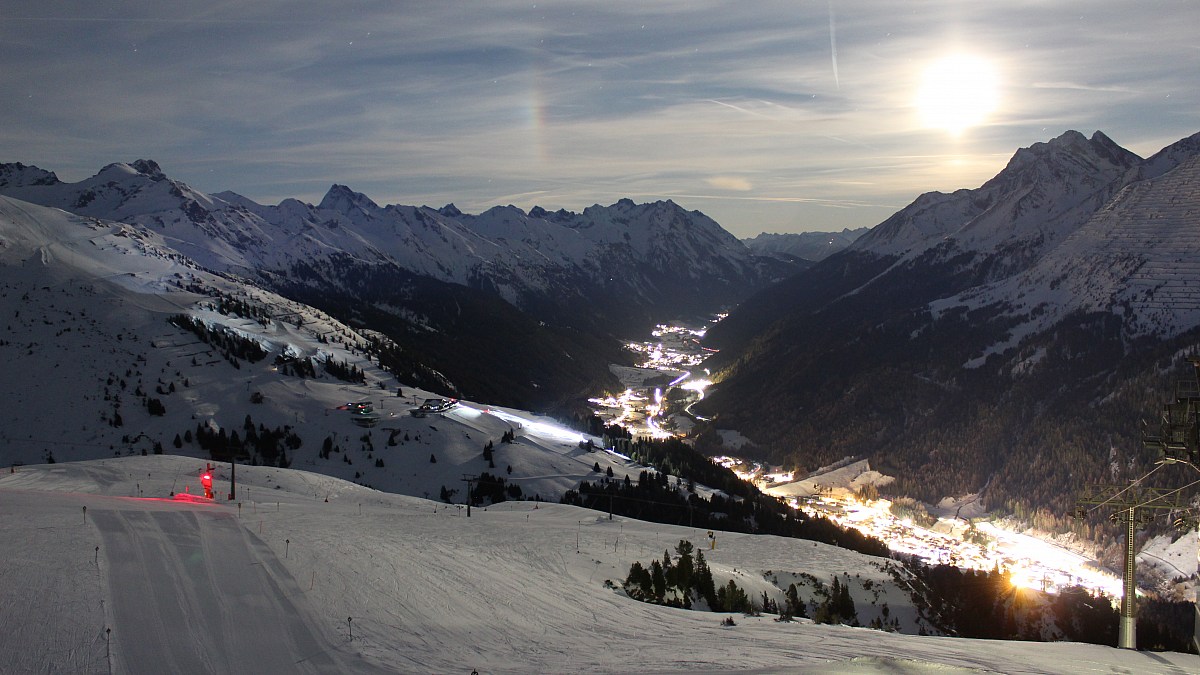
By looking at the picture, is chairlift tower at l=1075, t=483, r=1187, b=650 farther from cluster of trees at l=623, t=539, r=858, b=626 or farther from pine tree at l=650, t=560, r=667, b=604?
pine tree at l=650, t=560, r=667, b=604

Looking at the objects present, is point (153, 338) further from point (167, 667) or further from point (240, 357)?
point (167, 667)

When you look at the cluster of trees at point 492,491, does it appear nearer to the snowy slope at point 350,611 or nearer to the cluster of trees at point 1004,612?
the cluster of trees at point 1004,612

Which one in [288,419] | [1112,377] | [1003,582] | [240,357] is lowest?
[1003,582]

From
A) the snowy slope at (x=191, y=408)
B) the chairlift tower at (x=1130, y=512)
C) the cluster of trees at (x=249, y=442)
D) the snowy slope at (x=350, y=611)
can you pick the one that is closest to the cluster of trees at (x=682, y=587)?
the snowy slope at (x=350, y=611)

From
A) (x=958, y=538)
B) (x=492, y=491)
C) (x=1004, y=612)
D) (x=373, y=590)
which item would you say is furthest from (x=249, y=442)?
(x=958, y=538)

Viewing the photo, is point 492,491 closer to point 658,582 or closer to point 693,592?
point 693,592

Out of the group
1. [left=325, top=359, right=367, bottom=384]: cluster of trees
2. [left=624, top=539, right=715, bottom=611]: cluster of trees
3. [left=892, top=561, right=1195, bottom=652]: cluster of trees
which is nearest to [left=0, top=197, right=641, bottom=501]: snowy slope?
[left=325, top=359, right=367, bottom=384]: cluster of trees

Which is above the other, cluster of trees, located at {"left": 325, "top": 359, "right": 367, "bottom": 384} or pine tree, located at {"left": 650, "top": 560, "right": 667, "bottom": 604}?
cluster of trees, located at {"left": 325, "top": 359, "right": 367, "bottom": 384}

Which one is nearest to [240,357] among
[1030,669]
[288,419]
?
[288,419]
